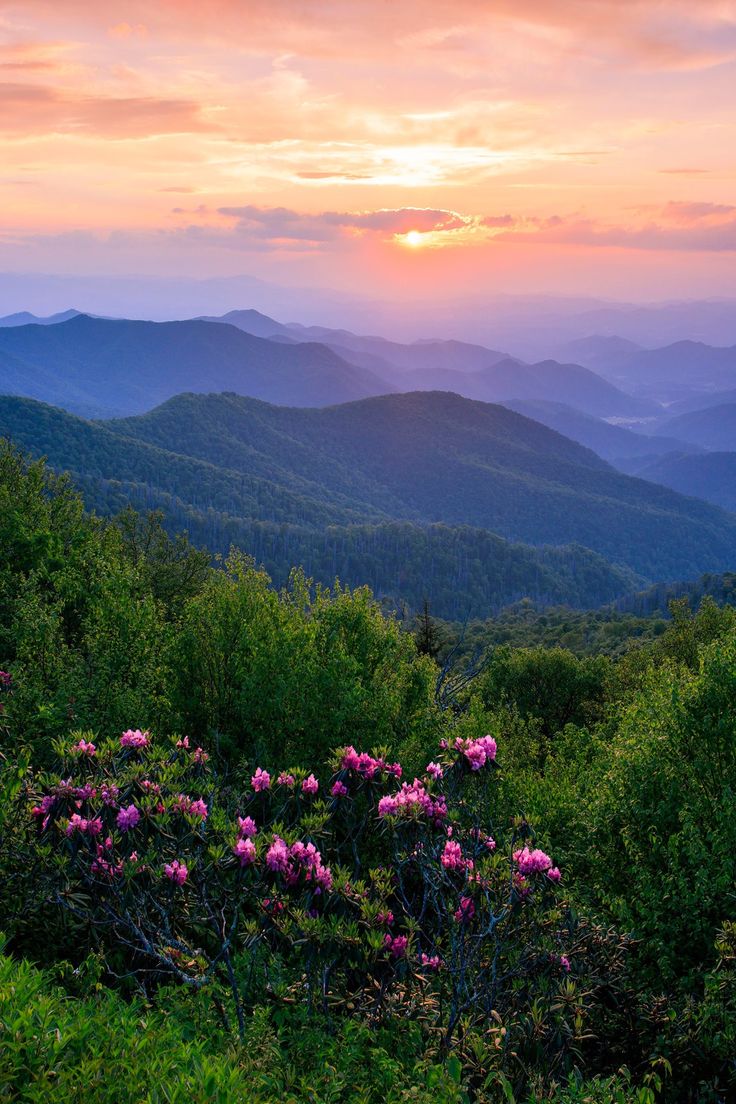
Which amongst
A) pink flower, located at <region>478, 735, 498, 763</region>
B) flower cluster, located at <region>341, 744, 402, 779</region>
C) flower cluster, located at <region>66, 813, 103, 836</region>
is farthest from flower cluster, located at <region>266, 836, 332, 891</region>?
pink flower, located at <region>478, 735, 498, 763</region>

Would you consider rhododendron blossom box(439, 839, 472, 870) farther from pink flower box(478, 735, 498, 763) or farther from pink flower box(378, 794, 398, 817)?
pink flower box(478, 735, 498, 763)

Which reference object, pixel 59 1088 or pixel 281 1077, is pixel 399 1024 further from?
pixel 59 1088

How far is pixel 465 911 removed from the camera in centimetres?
1017

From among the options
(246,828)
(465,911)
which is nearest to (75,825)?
(246,828)

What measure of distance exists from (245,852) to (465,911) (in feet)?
10.7

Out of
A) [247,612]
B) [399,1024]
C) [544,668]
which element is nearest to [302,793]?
[399,1024]

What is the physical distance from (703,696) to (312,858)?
47.4 feet

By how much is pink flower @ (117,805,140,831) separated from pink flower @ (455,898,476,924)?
14.6ft

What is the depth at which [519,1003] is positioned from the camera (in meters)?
10.4

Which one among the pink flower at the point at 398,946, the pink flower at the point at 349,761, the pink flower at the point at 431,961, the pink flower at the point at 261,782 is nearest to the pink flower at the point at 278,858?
the pink flower at the point at 398,946

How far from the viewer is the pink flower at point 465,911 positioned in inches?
398

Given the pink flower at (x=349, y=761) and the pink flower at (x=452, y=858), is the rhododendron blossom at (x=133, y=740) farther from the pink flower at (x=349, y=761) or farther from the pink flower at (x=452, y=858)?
the pink flower at (x=452, y=858)

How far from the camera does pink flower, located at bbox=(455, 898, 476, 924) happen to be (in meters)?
10.1

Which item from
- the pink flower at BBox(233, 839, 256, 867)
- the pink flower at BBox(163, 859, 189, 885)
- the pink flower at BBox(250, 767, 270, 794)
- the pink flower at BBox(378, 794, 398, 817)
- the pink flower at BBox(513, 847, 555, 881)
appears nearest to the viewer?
the pink flower at BBox(233, 839, 256, 867)
